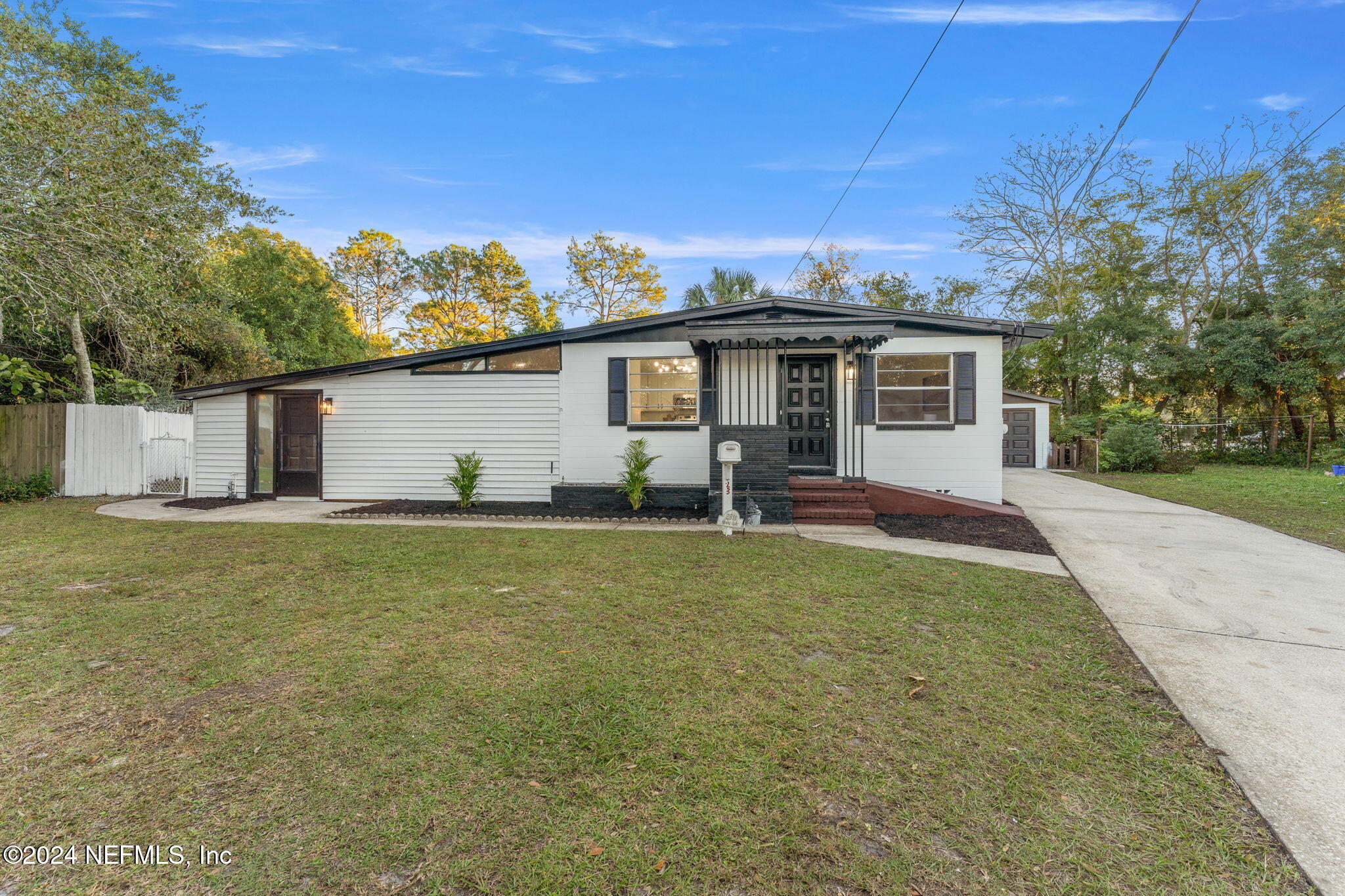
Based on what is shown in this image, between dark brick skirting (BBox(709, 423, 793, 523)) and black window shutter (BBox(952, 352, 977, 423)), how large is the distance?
2969 mm

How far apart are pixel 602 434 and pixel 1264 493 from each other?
1232 cm

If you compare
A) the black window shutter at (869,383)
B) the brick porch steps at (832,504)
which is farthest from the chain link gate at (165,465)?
the black window shutter at (869,383)

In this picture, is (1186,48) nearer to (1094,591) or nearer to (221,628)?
(1094,591)

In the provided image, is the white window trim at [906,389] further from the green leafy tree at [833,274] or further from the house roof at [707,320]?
the green leafy tree at [833,274]

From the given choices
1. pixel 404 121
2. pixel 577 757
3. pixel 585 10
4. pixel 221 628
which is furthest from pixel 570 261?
pixel 577 757

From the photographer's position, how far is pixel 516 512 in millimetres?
7832

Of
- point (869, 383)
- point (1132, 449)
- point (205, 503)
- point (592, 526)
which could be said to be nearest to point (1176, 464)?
point (1132, 449)

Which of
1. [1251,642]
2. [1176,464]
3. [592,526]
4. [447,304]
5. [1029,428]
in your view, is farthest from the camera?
[447,304]

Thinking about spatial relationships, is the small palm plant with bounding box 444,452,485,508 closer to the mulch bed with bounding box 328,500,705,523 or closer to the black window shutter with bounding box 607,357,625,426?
the mulch bed with bounding box 328,500,705,523

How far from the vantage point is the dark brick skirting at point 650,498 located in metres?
7.84

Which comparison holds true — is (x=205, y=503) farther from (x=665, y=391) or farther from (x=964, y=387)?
(x=964, y=387)

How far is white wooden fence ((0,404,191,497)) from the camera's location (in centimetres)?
930

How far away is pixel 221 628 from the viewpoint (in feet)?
10.4

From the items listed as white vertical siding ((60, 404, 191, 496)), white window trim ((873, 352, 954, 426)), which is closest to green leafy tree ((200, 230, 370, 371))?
white vertical siding ((60, 404, 191, 496))
